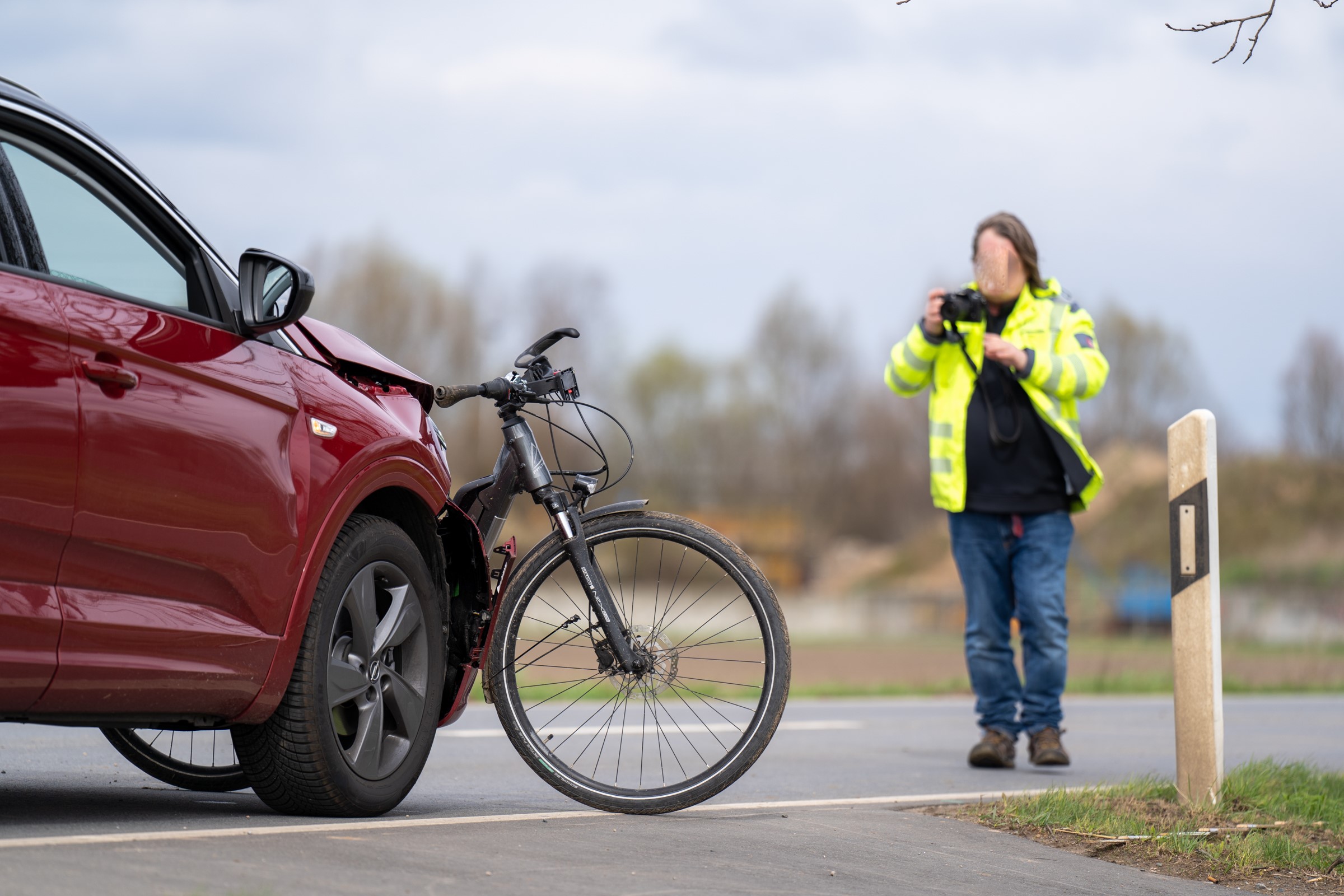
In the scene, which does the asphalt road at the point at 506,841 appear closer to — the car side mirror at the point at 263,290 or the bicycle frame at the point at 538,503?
the bicycle frame at the point at 538,503

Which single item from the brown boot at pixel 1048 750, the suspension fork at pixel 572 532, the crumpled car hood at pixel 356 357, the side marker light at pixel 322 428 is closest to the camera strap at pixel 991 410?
the brown boot at pixel 1048 750

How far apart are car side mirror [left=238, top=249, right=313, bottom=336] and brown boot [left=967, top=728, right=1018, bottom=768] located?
4109 millimetres

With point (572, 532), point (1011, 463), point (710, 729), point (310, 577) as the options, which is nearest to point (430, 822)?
point (310, 577)

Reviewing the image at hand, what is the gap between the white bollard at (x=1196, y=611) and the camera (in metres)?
5.21

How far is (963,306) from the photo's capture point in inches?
273

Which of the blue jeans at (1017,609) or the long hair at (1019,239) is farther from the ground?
the long hair at (1019,239)

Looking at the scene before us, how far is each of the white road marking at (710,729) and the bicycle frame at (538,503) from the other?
735mm

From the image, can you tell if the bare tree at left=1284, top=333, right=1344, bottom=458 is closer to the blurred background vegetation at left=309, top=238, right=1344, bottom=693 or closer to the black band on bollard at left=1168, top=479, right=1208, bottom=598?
the blurred background vegetation at left=309, top=238, right=1344, bottom=693

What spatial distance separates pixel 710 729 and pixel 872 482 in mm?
91324

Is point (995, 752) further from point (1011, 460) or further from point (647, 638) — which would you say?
point (647, 638)

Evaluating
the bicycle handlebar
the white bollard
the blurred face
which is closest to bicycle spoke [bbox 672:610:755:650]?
the bicycle handlebar

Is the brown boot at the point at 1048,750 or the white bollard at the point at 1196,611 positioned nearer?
the white bollard at the point at 1196,611

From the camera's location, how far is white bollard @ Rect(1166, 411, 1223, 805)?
5.21 m

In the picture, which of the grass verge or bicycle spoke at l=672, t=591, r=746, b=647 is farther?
bicycle spoke at l=672, t=591, r=746, b=647
